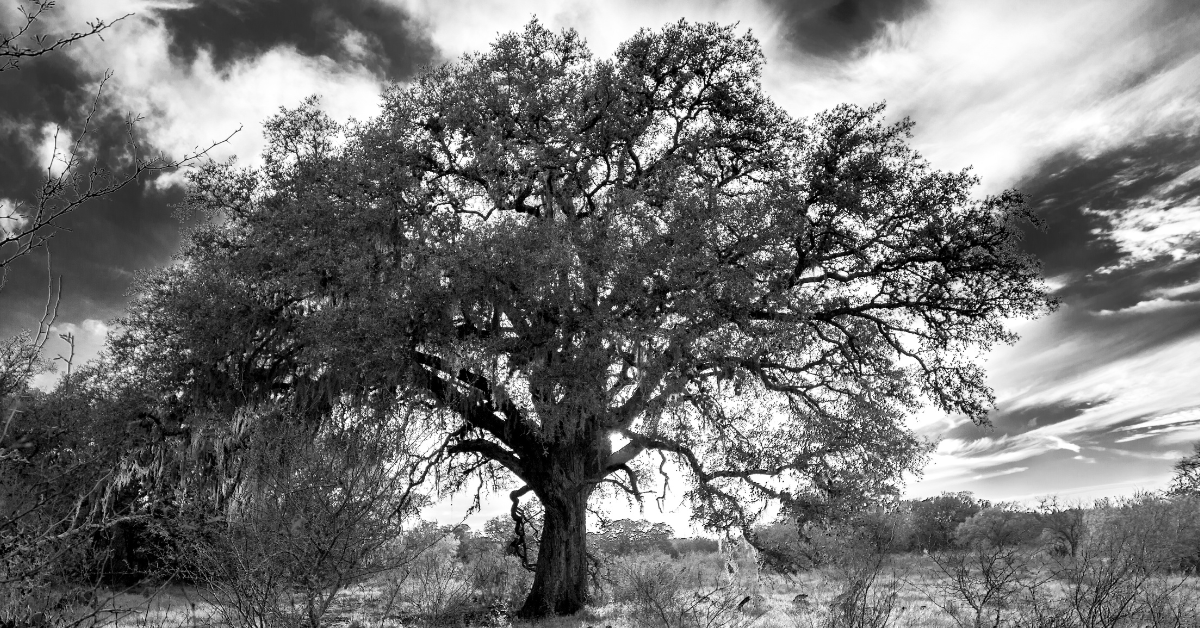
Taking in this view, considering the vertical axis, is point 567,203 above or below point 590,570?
above

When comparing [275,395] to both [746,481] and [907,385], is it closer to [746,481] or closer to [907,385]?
[746,481]

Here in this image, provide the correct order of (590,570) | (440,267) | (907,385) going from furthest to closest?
(590,570), (907,385), (440,267)

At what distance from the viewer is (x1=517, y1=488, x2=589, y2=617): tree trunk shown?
15047 mm

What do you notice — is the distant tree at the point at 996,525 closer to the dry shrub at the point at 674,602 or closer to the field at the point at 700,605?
the field at the point at 700,605

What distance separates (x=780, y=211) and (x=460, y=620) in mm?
9444

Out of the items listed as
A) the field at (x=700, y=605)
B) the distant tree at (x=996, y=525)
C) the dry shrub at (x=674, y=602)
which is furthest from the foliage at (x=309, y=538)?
the distant tree at (x=996, y=525)

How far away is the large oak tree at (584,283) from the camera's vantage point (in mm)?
12492

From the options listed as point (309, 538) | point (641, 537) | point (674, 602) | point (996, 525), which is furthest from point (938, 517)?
point (309, 538)

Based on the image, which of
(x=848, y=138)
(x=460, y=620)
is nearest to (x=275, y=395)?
(x=460, y=620)

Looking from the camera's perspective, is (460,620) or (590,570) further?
(590,570)

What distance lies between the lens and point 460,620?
541 inches

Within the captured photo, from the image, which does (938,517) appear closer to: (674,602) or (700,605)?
(700,605)

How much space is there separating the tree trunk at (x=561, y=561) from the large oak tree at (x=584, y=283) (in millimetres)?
48

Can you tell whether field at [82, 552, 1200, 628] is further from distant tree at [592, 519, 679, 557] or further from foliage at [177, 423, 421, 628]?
distant tree at [592, 519, 679, 557]
